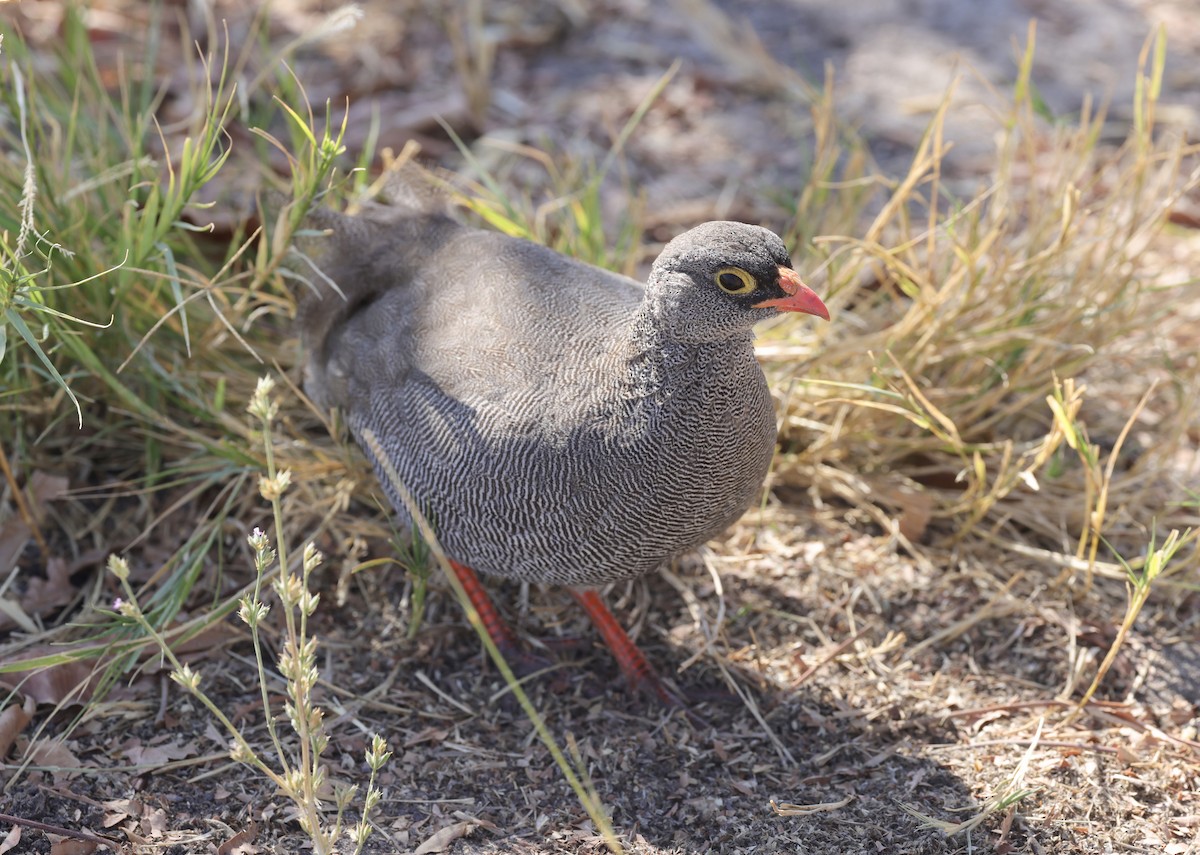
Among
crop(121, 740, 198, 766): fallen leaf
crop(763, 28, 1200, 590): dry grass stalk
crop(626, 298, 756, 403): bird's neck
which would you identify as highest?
crop(626, 298, 756, 403): bird's neck

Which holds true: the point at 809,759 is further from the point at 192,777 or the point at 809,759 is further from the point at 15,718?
the point at 15,718

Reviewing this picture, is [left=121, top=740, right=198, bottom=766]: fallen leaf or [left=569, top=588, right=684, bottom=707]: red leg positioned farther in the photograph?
[left=569, top=588, right=684, bottom=707]: red leg

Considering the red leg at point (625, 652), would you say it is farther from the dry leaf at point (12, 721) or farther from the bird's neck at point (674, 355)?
the dry leaf at point (12, 721)

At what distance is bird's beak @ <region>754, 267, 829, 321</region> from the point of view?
109 inches

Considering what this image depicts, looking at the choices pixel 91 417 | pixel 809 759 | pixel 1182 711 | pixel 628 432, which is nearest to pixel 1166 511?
pixel 1182 711

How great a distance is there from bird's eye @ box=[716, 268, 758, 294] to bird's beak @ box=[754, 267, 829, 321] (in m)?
0.05

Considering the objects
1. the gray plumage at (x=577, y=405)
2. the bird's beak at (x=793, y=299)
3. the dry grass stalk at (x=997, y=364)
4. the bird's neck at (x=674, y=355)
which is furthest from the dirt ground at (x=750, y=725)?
the bird's beak at (x=793, y=299)

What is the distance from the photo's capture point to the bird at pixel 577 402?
9.19 ft

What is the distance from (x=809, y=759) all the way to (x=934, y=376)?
142 cm

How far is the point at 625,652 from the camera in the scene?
10.8 ft

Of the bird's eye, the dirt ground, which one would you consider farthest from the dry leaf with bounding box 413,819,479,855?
the bird's eye

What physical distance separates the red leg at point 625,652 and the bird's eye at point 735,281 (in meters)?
0.97

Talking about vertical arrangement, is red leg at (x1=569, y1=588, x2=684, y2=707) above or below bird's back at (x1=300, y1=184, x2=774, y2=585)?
below

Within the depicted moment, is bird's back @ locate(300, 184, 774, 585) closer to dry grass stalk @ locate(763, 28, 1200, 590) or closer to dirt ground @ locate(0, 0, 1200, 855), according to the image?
dirt ground @ locate(0, 0, 1200, 855)
